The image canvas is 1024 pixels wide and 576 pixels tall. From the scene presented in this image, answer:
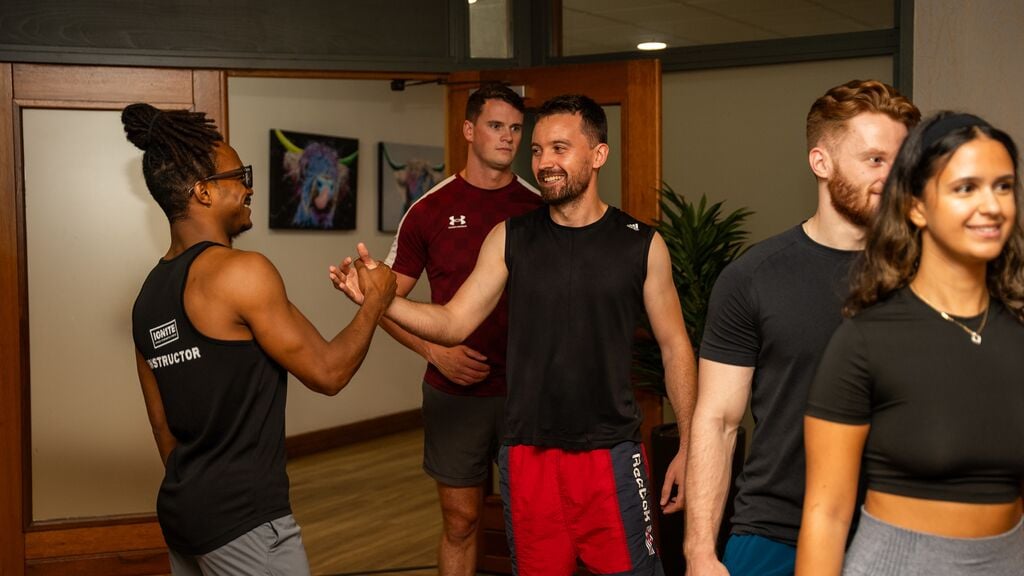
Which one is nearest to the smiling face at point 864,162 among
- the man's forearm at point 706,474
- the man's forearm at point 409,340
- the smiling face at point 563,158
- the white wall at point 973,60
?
the man's forearm at point 706,474

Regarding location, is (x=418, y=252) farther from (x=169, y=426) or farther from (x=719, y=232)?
(x=169, y=426)

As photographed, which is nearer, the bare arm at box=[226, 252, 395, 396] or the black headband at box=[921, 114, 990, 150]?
the black headband at box=[921, 114, 990, 150]

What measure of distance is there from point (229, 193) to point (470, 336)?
1.37m

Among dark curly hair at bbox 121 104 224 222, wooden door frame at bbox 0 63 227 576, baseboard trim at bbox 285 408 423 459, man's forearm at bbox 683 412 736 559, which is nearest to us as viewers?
man's forearm at bbox 683 412 736 559

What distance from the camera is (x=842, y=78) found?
413cm

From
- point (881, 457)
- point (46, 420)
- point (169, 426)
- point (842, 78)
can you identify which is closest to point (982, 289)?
point (881, 457)

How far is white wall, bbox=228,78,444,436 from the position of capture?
275 inches

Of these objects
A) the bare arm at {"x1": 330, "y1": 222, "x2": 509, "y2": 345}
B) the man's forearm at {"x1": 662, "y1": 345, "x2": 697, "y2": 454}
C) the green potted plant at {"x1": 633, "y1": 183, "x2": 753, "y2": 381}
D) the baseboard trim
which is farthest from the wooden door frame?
the baseboard trim

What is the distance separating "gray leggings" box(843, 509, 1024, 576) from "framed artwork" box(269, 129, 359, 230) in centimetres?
585

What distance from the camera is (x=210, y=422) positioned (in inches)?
87.9

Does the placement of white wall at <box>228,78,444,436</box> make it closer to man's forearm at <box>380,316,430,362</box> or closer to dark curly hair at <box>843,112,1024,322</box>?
man's forearm at <box>380,316,430,362</box>

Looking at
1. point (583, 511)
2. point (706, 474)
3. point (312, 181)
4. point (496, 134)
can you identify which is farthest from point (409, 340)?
point (312, 181)

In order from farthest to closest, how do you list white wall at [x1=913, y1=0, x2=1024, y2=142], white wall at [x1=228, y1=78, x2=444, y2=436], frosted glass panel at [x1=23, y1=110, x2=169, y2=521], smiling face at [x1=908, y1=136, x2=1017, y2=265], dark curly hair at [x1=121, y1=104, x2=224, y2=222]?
white wall at [x1=228, y1=78, x2=444, y2=436]
frosted glass panel at [x1=23, y1=110, x2=169, y2=521]
white wall at [x1=913, y1=0, x2=1024, y2=142]
dark curly hair at [x1=121, y1=104, x2=224, y2=222]
smiling face at [x1=908, y1=136, x2=1017, y2=265]

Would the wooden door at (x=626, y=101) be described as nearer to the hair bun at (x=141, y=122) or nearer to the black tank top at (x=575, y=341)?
the black tank top at (x=575, y=341)
